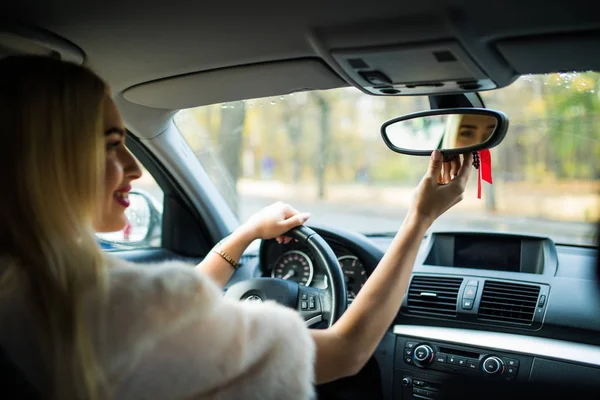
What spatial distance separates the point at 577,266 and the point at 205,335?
255 cm

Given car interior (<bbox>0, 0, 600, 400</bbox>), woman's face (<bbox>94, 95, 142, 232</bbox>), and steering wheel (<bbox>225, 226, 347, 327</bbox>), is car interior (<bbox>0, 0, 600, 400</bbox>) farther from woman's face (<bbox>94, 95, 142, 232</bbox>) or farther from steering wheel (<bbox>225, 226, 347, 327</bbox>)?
woman's face (<bbox>94, 95, 142, 232</bbox>)

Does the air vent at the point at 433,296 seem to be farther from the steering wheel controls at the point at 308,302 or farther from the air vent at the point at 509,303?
the steering wheel controls at the point at 308,302

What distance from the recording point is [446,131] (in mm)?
2441

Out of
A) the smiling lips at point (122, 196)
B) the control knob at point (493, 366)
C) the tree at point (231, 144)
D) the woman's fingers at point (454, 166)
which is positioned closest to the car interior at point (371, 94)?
the control knob at point (493, 366)

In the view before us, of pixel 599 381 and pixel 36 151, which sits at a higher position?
pixel 36 151

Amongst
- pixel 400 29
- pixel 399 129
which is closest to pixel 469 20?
pixel 400 29

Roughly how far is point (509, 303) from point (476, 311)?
0.17m

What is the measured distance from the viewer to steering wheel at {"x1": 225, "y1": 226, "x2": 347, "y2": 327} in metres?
2.61

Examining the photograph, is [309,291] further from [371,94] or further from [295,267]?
[371,94]

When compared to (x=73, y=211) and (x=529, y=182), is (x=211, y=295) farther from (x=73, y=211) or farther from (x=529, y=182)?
(x=529, y=182)

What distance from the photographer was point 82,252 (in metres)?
1.43

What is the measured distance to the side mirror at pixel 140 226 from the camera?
3.94m

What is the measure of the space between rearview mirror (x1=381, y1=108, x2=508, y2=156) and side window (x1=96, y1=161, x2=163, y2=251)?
1850mm

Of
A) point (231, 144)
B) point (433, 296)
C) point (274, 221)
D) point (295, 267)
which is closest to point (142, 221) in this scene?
point (231, 144)
